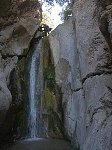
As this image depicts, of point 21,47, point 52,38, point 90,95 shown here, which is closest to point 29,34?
point 21,47

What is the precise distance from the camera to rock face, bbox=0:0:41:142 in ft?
53.8

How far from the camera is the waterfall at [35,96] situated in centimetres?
1433

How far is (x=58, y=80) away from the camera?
14586mm

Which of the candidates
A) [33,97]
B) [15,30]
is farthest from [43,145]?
[15,30]

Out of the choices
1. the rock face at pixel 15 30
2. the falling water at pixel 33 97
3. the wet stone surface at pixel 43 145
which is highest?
the rock face at pixel 15 30

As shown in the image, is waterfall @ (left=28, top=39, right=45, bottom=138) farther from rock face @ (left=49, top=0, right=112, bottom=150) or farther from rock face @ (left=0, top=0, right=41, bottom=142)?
rock face @ (left=49, top=0, right=112, bottom=150)

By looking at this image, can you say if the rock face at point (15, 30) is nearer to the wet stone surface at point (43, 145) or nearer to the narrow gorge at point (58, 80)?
the narrow gorge at point (58, 80)

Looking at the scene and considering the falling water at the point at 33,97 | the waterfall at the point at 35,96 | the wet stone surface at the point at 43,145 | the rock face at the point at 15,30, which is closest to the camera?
the wet stone surface at the point at 43,145

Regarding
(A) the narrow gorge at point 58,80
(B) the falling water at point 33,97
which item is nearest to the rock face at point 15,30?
(A) the narrow gorge at point 58,80

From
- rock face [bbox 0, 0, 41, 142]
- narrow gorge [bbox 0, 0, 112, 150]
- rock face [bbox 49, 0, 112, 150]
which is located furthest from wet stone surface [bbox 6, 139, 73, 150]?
rock face [bbox 0, 0, 41, 142]

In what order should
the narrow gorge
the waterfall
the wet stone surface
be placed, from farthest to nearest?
the waterfall → the wet stone surface → the narrow gorge

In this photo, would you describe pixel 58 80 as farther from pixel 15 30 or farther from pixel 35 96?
pixel 15 30

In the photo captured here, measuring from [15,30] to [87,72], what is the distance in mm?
9047

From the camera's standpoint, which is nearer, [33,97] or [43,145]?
[43,145]
